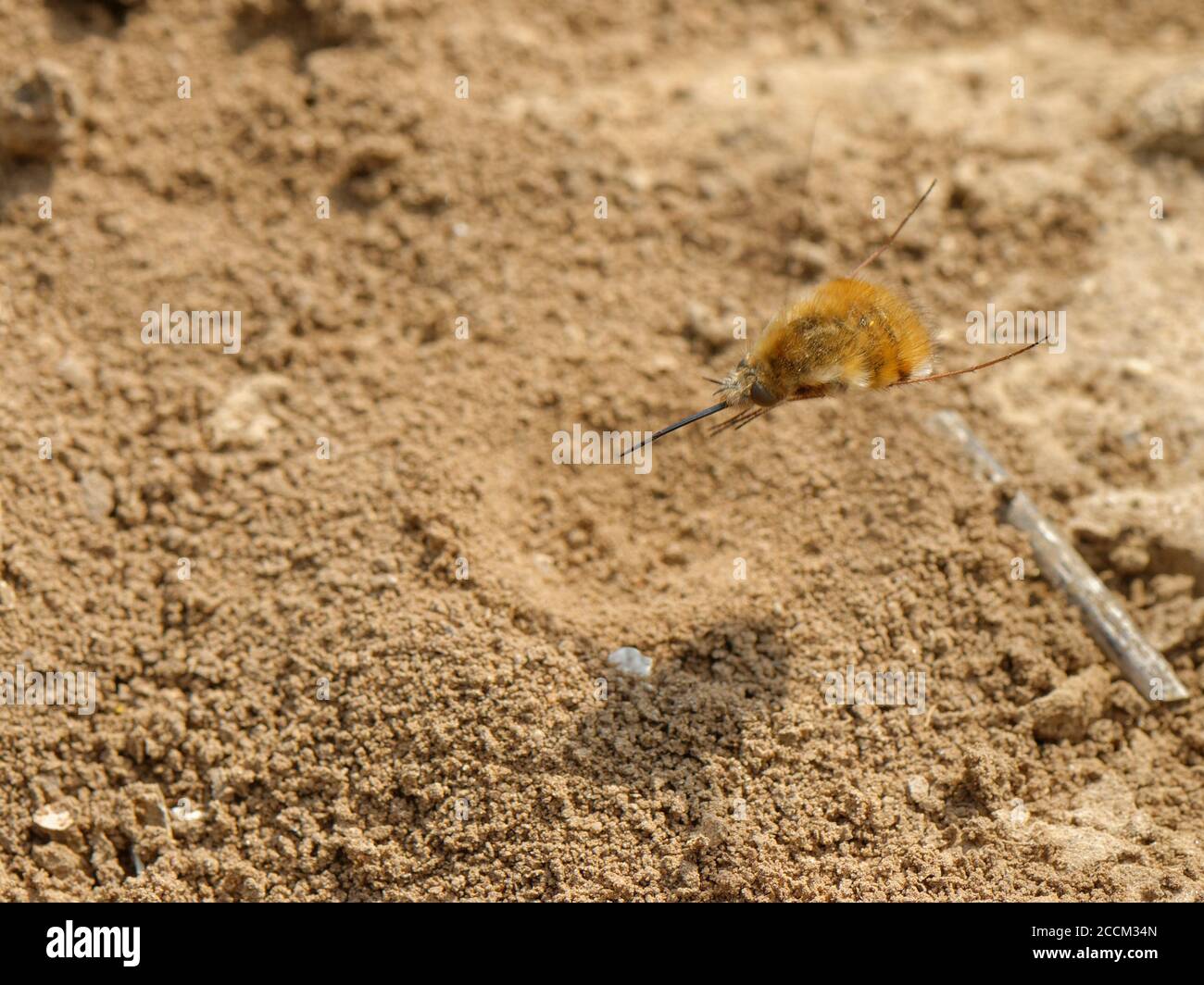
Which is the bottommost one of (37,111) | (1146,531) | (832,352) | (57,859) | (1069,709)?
(57,859)

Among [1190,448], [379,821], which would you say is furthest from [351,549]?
[1190,448]

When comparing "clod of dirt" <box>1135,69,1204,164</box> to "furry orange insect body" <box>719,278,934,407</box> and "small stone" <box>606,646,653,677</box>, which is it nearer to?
"furry orange insect body" <box>719,278,934,407</box>

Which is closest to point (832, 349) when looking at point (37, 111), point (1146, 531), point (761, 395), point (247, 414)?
point (761, 395)

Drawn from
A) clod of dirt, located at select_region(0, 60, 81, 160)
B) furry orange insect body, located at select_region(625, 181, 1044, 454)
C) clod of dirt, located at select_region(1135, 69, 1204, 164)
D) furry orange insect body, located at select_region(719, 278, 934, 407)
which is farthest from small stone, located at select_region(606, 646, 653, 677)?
clod of dirt, located at select_region(1135, 69, 1204, 164)

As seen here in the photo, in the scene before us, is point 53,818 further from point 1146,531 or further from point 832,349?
point 1146,531

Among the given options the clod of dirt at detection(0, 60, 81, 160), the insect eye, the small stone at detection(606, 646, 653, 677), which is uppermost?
the clod of dirt at detection(0, 60, 81, 160)

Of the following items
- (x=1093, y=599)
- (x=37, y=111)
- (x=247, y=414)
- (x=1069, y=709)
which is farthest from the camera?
(x=37, y=111)
